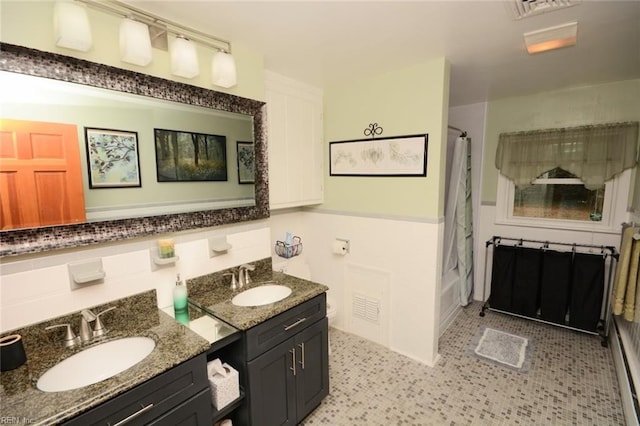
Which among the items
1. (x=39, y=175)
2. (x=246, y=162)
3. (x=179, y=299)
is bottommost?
(x=179, y=299)

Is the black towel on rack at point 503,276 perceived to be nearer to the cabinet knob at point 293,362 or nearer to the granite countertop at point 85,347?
the cabinet knob at point 293,362

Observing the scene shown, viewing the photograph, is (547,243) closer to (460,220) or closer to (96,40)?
(460,220)

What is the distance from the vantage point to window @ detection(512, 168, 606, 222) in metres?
2.80

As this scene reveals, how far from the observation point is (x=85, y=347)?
1250 mm

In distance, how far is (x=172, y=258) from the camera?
5.15ft

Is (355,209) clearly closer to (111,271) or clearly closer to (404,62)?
(404,62)

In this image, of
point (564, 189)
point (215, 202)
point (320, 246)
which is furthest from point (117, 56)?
point (564, 189)

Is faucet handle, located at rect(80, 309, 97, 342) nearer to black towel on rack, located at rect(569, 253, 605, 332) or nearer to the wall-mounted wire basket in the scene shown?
the wall-mounted wire basket

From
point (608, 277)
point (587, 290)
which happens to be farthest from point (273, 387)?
point (608, 277)

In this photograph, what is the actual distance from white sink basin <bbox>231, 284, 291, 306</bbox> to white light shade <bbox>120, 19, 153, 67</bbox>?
1.36m

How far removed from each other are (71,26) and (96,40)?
0.15 meters

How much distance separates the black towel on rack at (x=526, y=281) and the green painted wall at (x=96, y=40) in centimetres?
304

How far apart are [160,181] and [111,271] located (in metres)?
0.51

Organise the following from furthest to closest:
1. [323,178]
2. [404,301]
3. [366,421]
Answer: [323,178], [404,301], [366,421]
